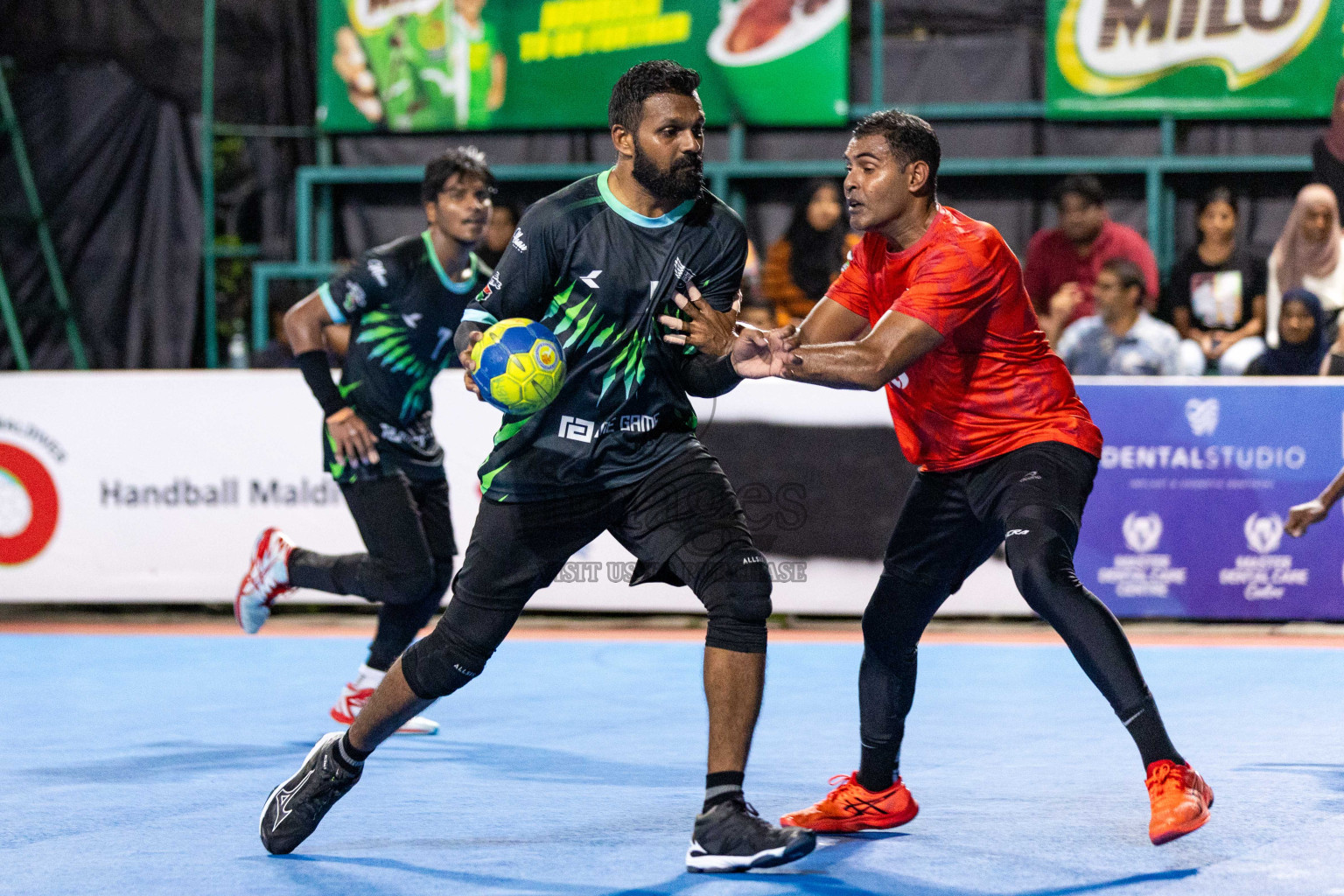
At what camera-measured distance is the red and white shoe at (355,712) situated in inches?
266

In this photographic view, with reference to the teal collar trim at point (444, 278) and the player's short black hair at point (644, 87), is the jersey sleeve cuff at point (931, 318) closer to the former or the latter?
the player's short black hair at point (644, 87)

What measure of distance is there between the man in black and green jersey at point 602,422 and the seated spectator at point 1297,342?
6.70m

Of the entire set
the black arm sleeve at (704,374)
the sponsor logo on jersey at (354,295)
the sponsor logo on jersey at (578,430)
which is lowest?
the sponsor logo on jersey at (578,430)

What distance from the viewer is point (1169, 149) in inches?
524

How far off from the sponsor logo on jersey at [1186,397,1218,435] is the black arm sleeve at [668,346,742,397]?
5.44 m

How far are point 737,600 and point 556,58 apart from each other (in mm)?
10488

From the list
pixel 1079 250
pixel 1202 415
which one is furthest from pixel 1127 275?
pixel 1202 415

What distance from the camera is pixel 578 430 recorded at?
4.61 meters

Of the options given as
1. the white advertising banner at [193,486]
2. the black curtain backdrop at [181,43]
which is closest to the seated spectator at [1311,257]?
the white advertising banner at [193,486]

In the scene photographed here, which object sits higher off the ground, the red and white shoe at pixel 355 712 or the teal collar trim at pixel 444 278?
the teal collar trim at pixel 444 278

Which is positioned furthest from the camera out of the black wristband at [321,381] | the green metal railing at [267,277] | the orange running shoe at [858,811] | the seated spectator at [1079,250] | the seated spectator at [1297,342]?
the green metal railing at [267,277]

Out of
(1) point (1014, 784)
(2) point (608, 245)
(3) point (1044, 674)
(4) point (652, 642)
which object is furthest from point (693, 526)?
(4) point (652, 642)

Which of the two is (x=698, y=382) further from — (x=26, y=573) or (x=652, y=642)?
(x=26, y=573)

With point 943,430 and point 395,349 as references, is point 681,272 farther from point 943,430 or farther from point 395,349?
point 395,349
